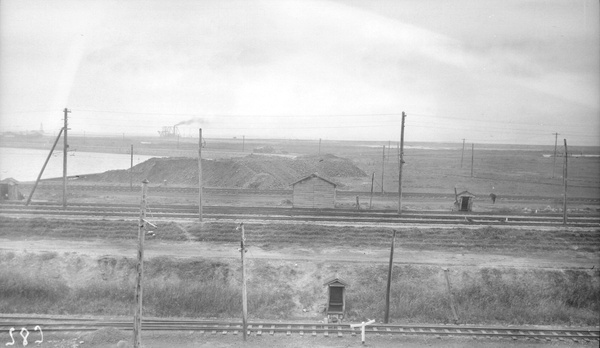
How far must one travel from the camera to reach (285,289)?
64.1ft

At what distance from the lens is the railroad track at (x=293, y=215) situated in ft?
88.9

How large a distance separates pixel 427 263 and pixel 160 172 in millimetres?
34652

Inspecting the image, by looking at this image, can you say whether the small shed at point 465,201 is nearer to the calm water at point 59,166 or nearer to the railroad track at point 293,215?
the railroad track at point 293,215

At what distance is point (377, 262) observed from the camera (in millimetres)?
21219

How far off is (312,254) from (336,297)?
5.01 metres

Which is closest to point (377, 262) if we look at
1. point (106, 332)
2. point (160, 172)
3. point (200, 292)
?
point (200, 292)

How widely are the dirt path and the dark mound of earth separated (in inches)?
770

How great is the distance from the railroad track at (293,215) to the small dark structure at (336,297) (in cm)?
972

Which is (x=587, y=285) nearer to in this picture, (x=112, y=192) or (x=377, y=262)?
(x=377, y=262)

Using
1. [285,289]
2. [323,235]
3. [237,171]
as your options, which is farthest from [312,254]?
[237,171]

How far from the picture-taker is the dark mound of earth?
43969mm

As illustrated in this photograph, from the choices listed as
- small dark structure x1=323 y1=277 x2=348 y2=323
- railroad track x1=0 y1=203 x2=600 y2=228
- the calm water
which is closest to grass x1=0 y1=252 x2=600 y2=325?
small dark structure x1=323 y1=277 x2=348 y2=323

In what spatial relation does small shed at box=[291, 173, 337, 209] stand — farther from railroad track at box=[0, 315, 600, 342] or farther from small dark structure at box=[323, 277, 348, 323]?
railroad track at box=[0, 315, 600, 342]

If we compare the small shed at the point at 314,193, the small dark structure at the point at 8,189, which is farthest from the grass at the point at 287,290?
the small dark structure at the point at 8,189
